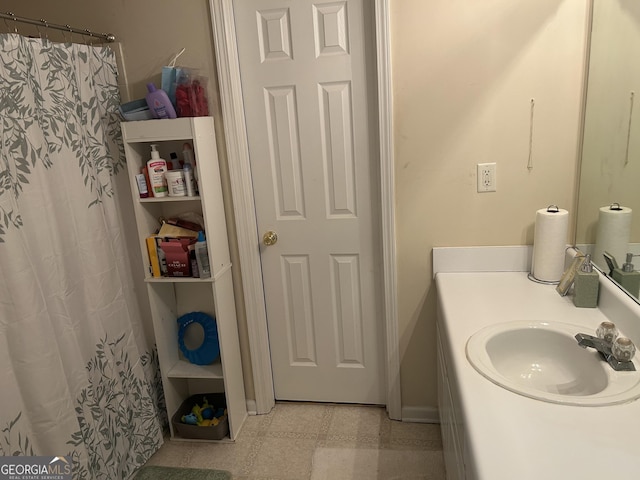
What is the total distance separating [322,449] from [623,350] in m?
1.43

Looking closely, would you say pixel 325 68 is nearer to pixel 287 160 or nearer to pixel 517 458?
pixel 287 160

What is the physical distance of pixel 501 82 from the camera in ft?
6.18

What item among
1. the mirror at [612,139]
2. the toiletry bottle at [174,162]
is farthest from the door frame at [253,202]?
the mirror at [612,139]

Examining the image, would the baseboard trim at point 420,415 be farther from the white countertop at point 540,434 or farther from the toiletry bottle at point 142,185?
the toiletry bottle at point 142,185

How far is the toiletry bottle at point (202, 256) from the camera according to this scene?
214 cm

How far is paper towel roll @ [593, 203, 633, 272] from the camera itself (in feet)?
4.95

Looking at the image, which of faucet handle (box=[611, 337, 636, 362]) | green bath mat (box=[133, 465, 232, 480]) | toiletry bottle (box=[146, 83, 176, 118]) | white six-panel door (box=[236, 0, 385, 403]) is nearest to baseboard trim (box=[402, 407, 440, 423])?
white six-panel door (box=[236, 0, 385, 403])

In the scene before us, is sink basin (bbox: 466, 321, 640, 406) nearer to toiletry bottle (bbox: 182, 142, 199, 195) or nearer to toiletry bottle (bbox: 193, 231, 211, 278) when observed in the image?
toiletry bottle (bbox: 193, 231, 211, 278)

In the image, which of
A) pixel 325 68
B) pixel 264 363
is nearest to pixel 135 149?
pixel 325 68

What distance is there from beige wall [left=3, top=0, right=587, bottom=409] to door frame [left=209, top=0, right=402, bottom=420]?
46 millimetres

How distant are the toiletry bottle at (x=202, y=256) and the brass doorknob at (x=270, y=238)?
0.92ft

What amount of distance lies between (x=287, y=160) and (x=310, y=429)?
1.30 metres

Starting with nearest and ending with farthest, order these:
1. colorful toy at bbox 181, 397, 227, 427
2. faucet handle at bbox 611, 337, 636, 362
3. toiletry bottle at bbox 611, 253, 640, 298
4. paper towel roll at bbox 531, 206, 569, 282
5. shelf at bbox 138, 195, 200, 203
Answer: faucet handle at bbox 611, 337, 636, 362 → toiletry bottle at bbox 611, 253, 640, 298 → paper towel roll at bbox 531, 206, 569, 282 → shelf at bbox 138, 195, 200, 203 → colorful toy at bbox 181, 397, 227, 427

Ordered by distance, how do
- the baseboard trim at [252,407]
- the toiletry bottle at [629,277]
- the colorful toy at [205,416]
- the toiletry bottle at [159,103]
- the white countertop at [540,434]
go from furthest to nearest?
the baseboard trim at [252,407]
the colorful toy at [205,416]
the toiletry bottle at [159,103]
the toiletry bottle at [629,277]
the white countertop at [540,434]
